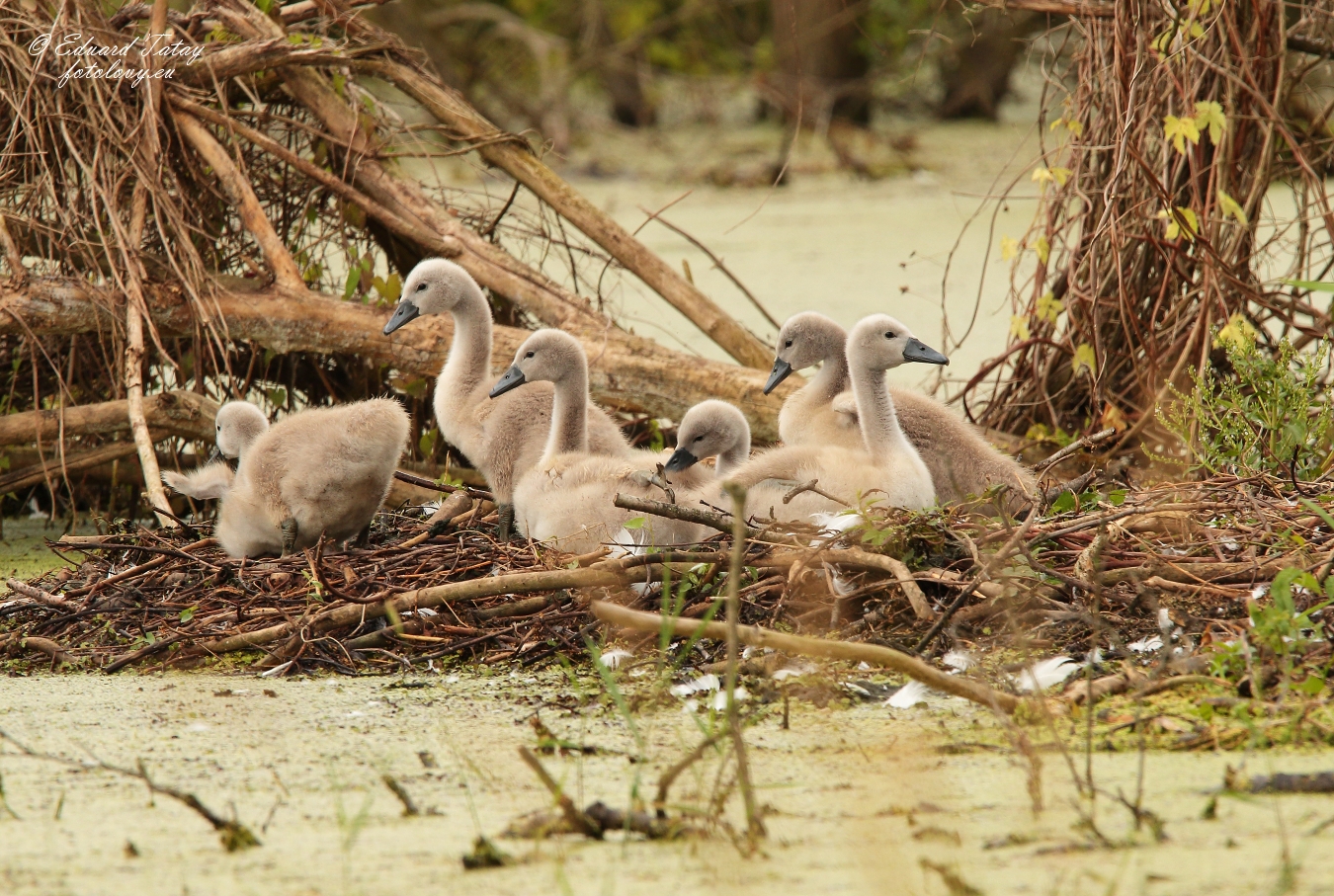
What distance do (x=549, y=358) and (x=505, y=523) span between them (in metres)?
0.51

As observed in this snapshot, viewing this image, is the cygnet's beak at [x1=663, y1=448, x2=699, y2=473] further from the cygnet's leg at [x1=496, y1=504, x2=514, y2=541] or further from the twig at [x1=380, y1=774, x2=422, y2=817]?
the twig at [x1=380, y1=774, x2=422, y2=817]

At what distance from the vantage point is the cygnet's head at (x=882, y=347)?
162 inches

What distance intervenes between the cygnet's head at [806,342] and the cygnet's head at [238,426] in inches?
61.7

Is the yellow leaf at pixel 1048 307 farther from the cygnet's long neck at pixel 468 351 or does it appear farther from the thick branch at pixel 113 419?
the thick branch at pixel 113 419

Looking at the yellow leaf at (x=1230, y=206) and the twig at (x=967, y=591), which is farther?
the yellow leaf at (x=1230, y=206)

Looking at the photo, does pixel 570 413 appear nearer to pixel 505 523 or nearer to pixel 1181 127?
pixel 505 523

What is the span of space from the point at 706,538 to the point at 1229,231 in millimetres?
2478

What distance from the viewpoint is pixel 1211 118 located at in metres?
4.71

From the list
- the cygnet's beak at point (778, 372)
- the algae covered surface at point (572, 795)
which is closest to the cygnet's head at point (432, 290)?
the cygnet's beak at point (778, 372)

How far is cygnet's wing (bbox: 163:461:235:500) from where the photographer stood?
14.4 ft

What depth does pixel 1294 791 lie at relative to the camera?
236 cm

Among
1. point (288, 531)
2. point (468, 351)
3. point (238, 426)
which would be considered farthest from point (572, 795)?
point (468, 351)

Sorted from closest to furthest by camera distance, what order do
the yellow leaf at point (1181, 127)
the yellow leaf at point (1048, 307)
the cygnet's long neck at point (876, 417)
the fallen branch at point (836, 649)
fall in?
the fallen branch at point (836, 649) < the cygnet's long neck at point (876, 417) < the yellow leaf at point (1181, 127) < the yellow leaf at point (1048, 307)

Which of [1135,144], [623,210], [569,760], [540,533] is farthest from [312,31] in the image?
[623,210]
